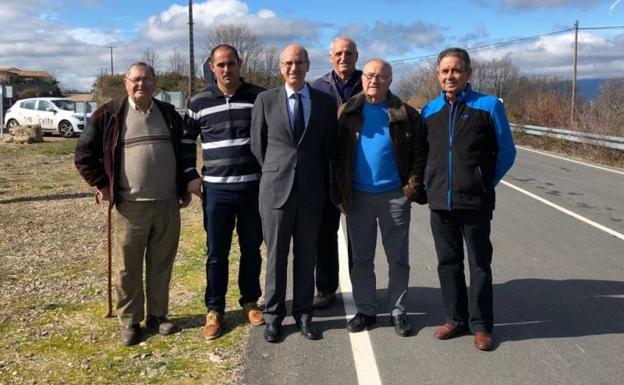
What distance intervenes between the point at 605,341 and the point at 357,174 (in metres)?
2.22

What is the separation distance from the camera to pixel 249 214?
4.80m

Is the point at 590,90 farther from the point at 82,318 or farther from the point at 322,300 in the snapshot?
the point at 82,318

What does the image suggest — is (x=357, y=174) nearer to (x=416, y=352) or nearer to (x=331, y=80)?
(x=331, y=80)

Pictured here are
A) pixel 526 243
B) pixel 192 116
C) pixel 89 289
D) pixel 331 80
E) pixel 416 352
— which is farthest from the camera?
pixel 526 243

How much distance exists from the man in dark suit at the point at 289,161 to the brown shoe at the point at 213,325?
0.38 meters

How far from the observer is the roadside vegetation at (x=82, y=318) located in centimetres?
407

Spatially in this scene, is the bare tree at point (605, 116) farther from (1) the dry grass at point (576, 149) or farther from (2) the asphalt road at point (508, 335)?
(2) the asphalt road at point (508, 335)

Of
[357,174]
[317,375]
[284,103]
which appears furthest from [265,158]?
[317,375]

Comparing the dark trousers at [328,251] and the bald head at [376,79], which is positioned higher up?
the bald head at [376,79]

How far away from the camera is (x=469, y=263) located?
4.53m

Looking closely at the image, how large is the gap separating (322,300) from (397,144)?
162 centimetres

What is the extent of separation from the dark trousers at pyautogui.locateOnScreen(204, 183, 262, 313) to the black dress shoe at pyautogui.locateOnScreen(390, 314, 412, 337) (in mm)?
Result: 1199

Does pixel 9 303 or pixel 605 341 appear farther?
pixel 9 303

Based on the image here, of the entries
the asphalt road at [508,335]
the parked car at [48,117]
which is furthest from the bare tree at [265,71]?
the asphalt road at [508,335]
